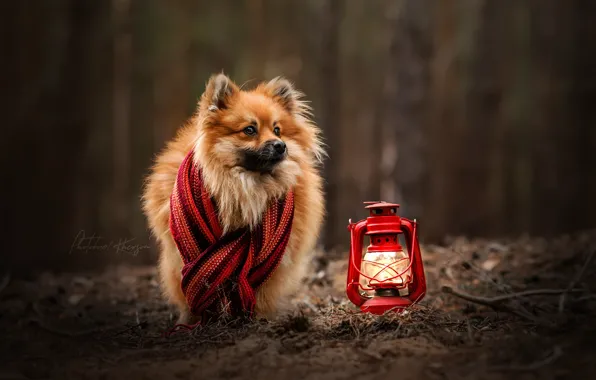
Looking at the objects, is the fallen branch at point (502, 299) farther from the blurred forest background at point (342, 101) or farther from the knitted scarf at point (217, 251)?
the blurred forest background at point (342, 101)

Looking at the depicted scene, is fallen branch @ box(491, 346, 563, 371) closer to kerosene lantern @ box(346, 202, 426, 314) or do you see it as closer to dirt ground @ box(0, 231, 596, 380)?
dirt ground @ box(0, 231, 596, 380)

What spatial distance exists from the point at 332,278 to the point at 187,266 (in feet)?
6.66

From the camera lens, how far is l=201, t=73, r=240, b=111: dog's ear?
3.31m

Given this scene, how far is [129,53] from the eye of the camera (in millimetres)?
8562

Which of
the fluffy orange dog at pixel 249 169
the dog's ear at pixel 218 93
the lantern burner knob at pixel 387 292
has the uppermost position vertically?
the dog's ear at pixel 218 93

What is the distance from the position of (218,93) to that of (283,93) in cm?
49

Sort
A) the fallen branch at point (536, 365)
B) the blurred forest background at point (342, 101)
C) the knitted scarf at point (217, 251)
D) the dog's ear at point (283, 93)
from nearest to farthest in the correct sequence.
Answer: the fallen branch at point (536, 365) → the knitted scarf at point (217, 251) → the dog's ear at point (283, 93) → the blurred forest background at point (342, 101)

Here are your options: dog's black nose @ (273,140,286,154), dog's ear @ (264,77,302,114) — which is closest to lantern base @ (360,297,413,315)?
dog's black nose @ (273,140,286,154)

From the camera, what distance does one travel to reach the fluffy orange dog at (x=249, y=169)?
322cm

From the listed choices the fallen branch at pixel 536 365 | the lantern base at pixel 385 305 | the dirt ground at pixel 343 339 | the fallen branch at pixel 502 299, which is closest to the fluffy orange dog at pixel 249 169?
the dirt ground at pixel 343 339

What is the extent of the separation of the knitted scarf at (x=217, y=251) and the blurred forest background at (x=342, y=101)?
1.09m

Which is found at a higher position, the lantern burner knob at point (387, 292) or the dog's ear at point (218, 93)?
the dog's ear at point (218, 93)

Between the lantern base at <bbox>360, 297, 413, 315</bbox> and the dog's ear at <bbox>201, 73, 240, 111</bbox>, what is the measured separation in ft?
4.68

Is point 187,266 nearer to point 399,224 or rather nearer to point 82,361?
point 82,361
